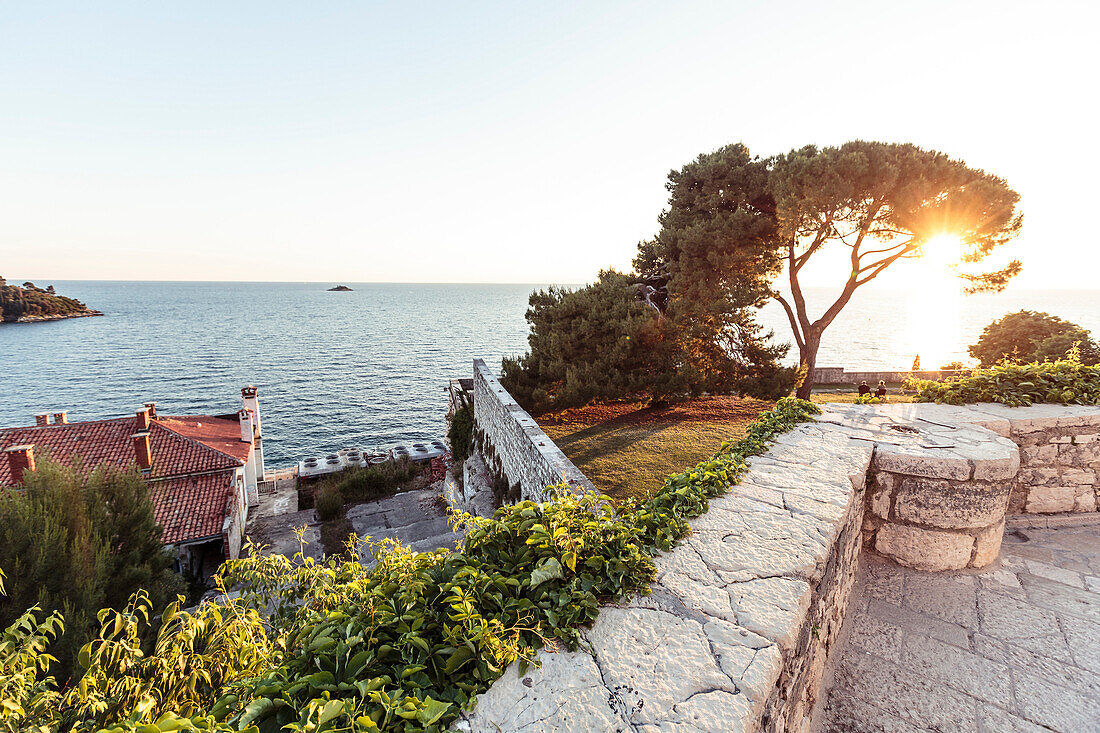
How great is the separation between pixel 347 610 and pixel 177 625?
37.4 inches

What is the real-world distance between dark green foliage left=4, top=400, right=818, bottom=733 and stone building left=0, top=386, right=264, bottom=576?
15.1 m

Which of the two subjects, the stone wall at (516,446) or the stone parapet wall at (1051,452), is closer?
the stone parapet wall at (1051,452)

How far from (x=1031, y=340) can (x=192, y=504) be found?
30.0m

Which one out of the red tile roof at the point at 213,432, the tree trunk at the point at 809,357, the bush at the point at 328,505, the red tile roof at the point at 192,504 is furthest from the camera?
the red tile roof at the point at 213,432

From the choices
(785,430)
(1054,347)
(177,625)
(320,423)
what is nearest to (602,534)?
(177,625)

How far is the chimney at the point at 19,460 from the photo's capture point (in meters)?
13.5

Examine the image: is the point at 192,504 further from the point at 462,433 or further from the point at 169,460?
the point at 462,433

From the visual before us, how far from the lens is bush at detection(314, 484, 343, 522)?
701 inches

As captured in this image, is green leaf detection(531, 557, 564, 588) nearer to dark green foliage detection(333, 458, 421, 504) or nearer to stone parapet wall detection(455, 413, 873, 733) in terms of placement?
stone parapet wall detection(455, 413, 873, 733)

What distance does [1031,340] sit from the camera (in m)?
16.4

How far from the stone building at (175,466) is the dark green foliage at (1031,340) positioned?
26.1 meters

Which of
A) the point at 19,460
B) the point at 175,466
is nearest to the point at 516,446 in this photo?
the point at 175,466

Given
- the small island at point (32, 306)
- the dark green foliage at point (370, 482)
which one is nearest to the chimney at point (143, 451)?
the dark green foliage at point (370, 482)

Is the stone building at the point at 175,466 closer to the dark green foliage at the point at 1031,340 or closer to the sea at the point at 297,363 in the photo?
the sea at the point at 297,363
